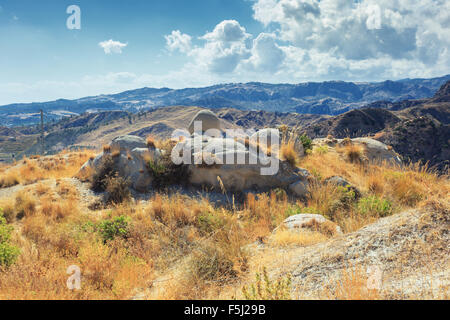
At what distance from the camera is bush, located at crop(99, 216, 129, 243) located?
5.56m

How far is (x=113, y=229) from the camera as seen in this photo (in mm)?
5641

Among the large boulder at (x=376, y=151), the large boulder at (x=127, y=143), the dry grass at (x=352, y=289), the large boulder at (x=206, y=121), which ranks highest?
the large boulder at (x=206, y=121)

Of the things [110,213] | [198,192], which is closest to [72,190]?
[110,213]

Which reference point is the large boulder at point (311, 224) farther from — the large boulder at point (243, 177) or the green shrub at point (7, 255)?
the green shrub at point (7, 255)

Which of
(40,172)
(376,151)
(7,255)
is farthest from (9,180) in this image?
(376,151)

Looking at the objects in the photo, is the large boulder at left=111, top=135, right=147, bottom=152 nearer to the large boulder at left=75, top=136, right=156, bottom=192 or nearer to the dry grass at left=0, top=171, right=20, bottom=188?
the large boulder at left=75, top=136, right=156, bottom=192

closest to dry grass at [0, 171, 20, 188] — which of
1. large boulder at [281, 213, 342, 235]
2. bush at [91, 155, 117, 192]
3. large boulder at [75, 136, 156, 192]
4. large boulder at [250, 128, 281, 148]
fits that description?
large boulder at [75, 136, 156, 192]

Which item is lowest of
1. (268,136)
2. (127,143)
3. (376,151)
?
(376,151)

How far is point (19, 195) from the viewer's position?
7996 millimetres

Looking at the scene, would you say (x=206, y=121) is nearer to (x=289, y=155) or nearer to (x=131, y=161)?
(x=131, y=161)

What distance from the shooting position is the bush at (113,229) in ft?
18.2

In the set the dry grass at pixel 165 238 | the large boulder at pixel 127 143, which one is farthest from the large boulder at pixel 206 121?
the dry grass at pixel 165 238
